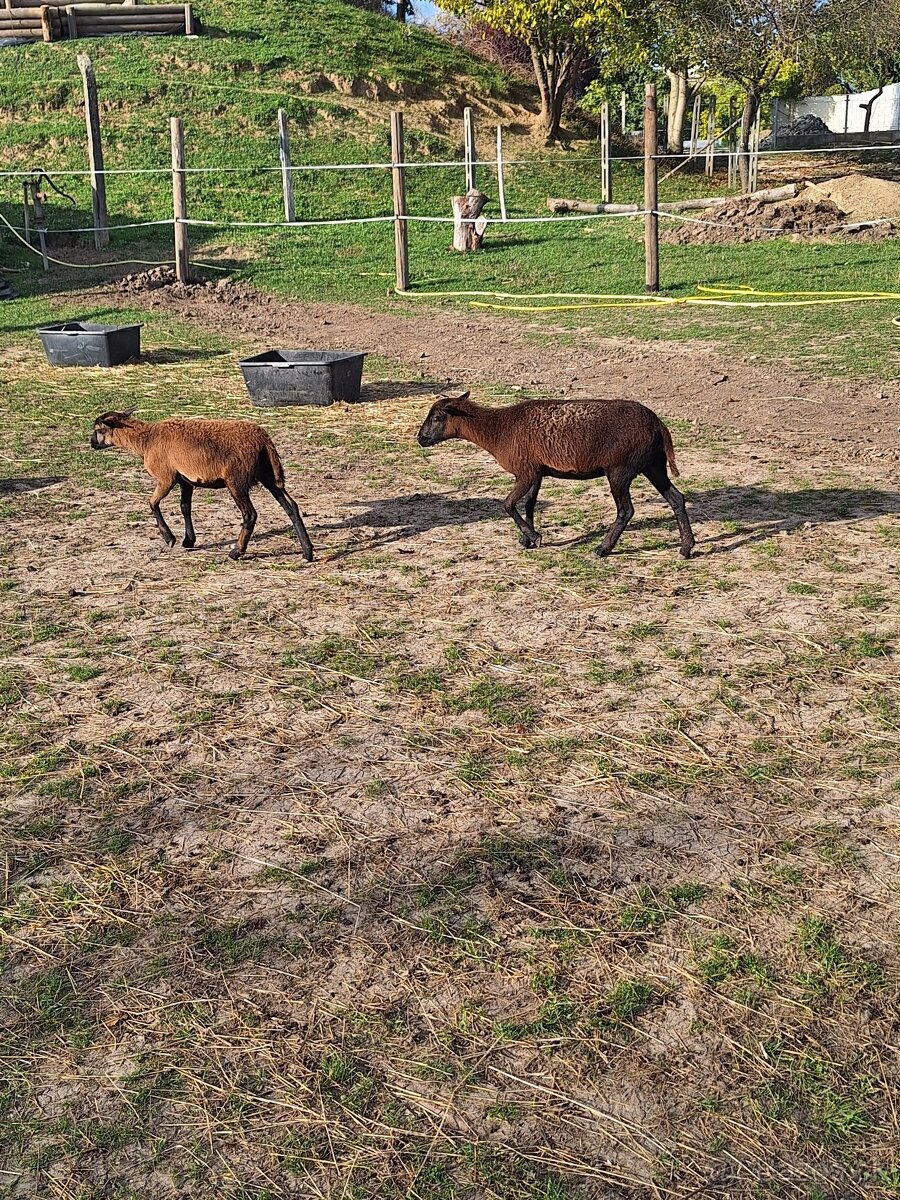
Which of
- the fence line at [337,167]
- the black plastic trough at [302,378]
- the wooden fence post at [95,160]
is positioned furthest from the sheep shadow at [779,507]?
the wooden fence post at [95,160]

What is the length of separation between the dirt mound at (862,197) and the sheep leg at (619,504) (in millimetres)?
15604

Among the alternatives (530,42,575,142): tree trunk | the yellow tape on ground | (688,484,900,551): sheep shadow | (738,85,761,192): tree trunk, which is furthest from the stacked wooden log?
(688,484,900,551): sheep shadow

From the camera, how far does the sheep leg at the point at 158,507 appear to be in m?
6.53

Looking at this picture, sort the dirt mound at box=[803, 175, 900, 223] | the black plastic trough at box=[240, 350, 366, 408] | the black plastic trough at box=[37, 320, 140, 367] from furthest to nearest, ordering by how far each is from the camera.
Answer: the dirt mound at box=[803, 175, 900, 223], the black plastic trough at box=[37, 320, 140, 367], the black plastic trough at box=[240, 350, 366, 408]

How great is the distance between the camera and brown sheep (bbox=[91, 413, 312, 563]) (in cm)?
626

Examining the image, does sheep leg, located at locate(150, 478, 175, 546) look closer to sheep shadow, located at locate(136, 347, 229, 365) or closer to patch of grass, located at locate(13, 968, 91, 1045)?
patch of grass, located at locate(13, 968, 91, 1045)

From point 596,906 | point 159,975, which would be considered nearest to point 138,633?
point 159,975

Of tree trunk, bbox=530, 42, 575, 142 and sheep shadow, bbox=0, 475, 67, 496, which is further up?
tree trunk, bbox=530, 42, 575, 142

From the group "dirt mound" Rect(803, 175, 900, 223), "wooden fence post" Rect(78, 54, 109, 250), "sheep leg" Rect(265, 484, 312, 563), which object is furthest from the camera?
"wooden fence post" Rect(78, 54, 109, 250)

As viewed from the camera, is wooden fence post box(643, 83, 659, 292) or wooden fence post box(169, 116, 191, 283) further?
wooden fence post box(169, 116, 191, 283)

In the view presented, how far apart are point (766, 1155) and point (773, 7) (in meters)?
27.7

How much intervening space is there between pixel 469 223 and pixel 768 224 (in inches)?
200

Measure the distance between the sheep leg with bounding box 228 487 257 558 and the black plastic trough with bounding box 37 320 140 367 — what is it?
7.04 metres

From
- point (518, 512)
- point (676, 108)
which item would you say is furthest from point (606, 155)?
point (518, 512)
